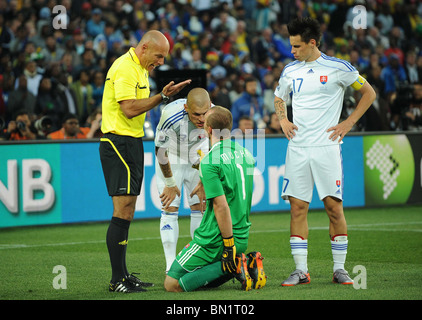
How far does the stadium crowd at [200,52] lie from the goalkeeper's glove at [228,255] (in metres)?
7.15

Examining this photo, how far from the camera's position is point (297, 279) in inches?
263

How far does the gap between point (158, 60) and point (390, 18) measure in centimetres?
1725

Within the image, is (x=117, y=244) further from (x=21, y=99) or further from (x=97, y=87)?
(x=97, y=87)

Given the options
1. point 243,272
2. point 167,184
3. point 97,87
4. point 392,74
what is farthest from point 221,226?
point 392,74

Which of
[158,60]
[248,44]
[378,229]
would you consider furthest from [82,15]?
[158,60]

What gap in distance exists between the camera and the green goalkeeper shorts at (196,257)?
6.29 metres

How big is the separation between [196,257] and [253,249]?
2.99 metres

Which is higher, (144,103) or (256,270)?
(144,103)

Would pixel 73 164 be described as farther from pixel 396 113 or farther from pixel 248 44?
pixel 248 44

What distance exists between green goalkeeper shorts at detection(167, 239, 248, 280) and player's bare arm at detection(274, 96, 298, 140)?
3.95 feet

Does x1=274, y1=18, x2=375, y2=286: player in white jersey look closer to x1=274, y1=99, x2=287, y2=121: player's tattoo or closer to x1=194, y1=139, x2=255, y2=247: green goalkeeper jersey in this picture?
x1=274, y1=99, x2=287, y2=121: player's tattoo

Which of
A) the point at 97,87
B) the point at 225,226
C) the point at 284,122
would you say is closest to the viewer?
the point at 225,226

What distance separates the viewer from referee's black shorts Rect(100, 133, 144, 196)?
6.54 meters

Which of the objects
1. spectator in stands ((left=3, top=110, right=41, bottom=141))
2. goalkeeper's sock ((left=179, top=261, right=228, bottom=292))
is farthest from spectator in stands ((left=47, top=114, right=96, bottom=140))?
goalkeeper's sock ((left=179, top=261, right=228, bottom=292))
